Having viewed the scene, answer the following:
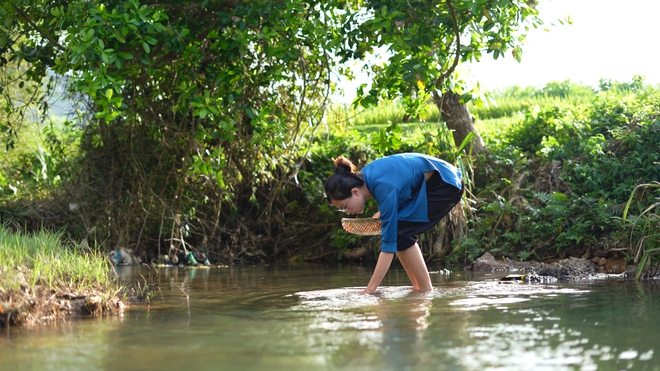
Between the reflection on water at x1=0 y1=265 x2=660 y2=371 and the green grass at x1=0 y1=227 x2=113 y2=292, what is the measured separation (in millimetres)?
395

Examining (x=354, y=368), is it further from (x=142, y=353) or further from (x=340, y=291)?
(x=340, y=291)

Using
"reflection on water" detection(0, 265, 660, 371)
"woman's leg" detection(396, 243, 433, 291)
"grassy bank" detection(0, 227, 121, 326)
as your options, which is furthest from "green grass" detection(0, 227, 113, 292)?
"woman's leg" detection(396, 243, 433, 291)

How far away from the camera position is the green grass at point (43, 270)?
4613 millimetres

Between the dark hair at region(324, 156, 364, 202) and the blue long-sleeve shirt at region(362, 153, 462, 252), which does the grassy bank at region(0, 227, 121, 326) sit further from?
the blue long-sleeve shirt at region(362, 153, 462, 252)

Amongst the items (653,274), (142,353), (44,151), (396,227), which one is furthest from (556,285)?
(44,151)

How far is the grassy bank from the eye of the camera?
174 inches

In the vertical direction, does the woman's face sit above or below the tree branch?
below

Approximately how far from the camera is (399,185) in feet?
19.3

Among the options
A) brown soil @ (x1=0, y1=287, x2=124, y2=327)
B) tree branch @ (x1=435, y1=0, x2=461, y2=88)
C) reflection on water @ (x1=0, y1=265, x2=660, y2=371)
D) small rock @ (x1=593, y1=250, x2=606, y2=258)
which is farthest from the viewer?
small rock @ (x1=593, y1=250, x2=606, y2=258)

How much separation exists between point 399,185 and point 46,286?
2.75m

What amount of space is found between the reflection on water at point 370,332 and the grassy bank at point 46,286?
0.22 metres

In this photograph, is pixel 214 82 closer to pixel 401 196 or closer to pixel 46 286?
pixel 401 196

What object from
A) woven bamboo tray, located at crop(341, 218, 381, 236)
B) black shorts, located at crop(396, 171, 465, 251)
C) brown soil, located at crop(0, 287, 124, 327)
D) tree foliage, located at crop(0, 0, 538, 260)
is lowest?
brown soil, located at crop(0, 287, 124, 327)

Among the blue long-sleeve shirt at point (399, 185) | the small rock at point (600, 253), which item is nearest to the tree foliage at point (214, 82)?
the blue long-sleeve shirt at point (399, 185)
